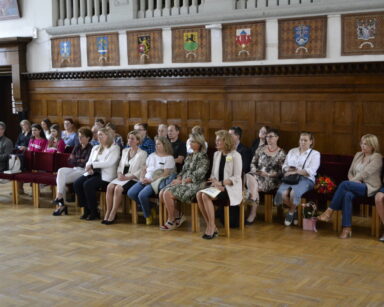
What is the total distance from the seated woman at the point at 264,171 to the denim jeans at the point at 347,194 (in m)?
1.01

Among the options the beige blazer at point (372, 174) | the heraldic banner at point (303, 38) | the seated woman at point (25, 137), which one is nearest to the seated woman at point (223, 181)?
the beige blazer at point (372, 174)

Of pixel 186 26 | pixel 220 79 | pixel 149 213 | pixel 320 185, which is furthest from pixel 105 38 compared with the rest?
pixel 320 185

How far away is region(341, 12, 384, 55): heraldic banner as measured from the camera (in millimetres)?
7941

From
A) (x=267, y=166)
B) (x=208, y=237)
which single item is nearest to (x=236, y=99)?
(x=267, y=166)

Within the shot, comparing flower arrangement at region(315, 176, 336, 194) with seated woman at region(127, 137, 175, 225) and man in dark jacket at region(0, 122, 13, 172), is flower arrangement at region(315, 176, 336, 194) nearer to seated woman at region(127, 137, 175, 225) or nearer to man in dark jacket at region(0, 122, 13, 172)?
seated woman at region(127, 137, 175, 225)

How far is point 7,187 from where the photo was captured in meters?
10.8

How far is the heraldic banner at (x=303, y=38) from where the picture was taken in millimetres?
8398

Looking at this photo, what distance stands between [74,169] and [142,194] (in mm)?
1599

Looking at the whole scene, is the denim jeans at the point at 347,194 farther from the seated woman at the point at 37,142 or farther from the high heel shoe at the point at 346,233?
the seated woman at the point at 37,142

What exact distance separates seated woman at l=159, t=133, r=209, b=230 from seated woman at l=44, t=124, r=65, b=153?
3040 mm

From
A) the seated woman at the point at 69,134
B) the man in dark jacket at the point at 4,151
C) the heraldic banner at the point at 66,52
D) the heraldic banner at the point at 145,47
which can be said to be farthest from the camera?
the heraldic banner at the point at 66,52

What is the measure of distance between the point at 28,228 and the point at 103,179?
126 centimetres

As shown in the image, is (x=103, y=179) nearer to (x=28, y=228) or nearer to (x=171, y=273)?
(x=28, y=228)

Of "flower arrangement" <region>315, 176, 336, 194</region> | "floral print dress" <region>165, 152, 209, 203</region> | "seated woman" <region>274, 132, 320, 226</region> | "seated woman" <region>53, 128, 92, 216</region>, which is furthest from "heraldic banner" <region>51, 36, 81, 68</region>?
"flower arrangement" <region>315, 176, 336, 194</region>
